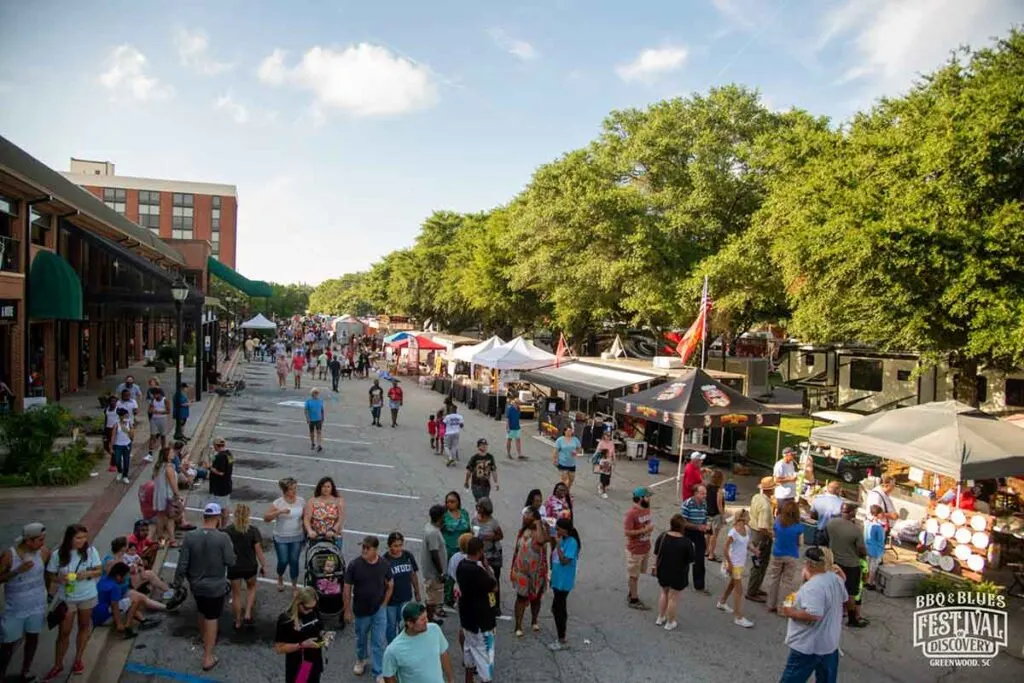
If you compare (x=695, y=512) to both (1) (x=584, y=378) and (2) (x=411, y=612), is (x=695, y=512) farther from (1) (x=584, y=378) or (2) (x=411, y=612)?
(1) (x=584, y=378)

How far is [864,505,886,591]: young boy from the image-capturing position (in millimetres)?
10234

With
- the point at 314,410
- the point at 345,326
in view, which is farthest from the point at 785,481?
the point at 345,326

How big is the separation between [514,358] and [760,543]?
17691 millimetres

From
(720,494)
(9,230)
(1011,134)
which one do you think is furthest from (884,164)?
(9,230)

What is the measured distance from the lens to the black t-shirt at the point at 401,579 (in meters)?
7.16

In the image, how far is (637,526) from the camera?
897 centimetres

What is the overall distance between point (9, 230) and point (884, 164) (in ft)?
77.1

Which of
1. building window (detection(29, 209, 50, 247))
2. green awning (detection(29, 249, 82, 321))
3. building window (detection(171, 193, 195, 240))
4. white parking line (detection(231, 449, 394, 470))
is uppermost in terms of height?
building window (detection(171, 193, 195, 240))

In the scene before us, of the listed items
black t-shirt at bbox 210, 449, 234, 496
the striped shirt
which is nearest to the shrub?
black t-shirt at bbox 210, 449, 234, 496

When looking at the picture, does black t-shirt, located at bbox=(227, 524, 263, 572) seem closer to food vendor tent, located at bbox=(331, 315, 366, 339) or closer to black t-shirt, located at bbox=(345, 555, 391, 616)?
black t-shirt, located at bbox=(345, 555, 391, 616)

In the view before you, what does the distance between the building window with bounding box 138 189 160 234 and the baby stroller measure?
8879 cm

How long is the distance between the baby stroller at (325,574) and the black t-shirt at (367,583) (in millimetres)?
532

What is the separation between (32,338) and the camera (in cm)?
2228

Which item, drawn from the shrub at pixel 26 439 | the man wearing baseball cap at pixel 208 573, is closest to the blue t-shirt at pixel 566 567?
the man wearing baseball cap at pixel 208 573
